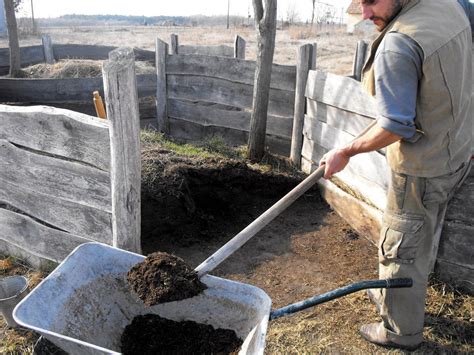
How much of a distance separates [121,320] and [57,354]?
427 mm

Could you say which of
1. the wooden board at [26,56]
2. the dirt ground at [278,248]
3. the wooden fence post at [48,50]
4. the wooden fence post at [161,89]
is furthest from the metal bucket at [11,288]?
the wooden fence post at [48,50]

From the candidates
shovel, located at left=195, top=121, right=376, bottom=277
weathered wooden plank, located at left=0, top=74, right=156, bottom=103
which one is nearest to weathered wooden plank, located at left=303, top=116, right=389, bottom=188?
shovel, located at left=195, top=121, right=376, bottom=277

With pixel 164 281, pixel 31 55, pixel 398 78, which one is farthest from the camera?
pixel 31 55

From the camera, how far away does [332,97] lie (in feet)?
15.9

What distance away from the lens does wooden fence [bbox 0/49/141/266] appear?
276 centimetres

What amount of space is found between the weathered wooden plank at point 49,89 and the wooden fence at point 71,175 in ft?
14.0

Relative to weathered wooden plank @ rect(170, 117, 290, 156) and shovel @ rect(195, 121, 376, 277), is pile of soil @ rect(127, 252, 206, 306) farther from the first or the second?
weathered wooden plank @ rect(170, 117, 290, 156)

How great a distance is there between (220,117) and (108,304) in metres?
4.66

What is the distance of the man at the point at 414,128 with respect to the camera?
2.17 metres

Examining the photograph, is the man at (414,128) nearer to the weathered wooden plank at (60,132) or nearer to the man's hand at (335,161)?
the man's hand at (335,161)

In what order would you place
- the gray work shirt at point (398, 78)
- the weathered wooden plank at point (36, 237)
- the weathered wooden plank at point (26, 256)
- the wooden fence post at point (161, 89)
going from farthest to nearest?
the wooden fence post at point (161, 89), the weathered wooden plank at point (26, 256), the weathered wooden plank at point (36, 237), the gray work shirt at point (398, 78)

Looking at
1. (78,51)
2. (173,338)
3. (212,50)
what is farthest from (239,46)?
(173,338)

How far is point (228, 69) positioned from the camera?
22.1ft

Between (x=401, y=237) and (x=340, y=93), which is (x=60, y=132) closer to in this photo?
(x=401, y=237)
